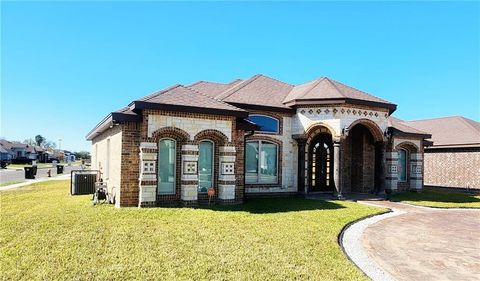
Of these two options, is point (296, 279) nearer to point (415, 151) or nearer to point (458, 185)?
point (415, 151)

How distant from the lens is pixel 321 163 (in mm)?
16703

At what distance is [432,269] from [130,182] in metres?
8.91

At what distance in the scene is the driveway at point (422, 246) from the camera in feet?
19.7

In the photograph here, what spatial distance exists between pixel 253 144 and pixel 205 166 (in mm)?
3407

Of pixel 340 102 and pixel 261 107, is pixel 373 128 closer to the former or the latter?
pixel 340 102

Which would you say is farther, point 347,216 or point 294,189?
point 294,189

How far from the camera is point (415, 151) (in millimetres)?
18453

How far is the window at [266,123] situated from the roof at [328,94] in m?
1.21

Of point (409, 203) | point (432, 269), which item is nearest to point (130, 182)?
point (432, 269)

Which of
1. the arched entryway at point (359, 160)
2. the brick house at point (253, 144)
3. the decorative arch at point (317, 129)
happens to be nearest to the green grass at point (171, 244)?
the brick house at point (253, 144)

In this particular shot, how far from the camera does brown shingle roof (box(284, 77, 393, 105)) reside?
1498cm

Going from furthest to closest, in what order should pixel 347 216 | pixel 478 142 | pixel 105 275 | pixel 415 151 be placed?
pixel 478 142
pixel 415 151
pixel 347 216
pixel 105 275

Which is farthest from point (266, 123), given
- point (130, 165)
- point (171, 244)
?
point (171, 244)

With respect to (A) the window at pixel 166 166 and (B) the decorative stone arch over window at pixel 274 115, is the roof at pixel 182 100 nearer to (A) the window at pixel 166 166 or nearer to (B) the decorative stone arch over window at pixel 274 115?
(A) the window at pixel 166 166
